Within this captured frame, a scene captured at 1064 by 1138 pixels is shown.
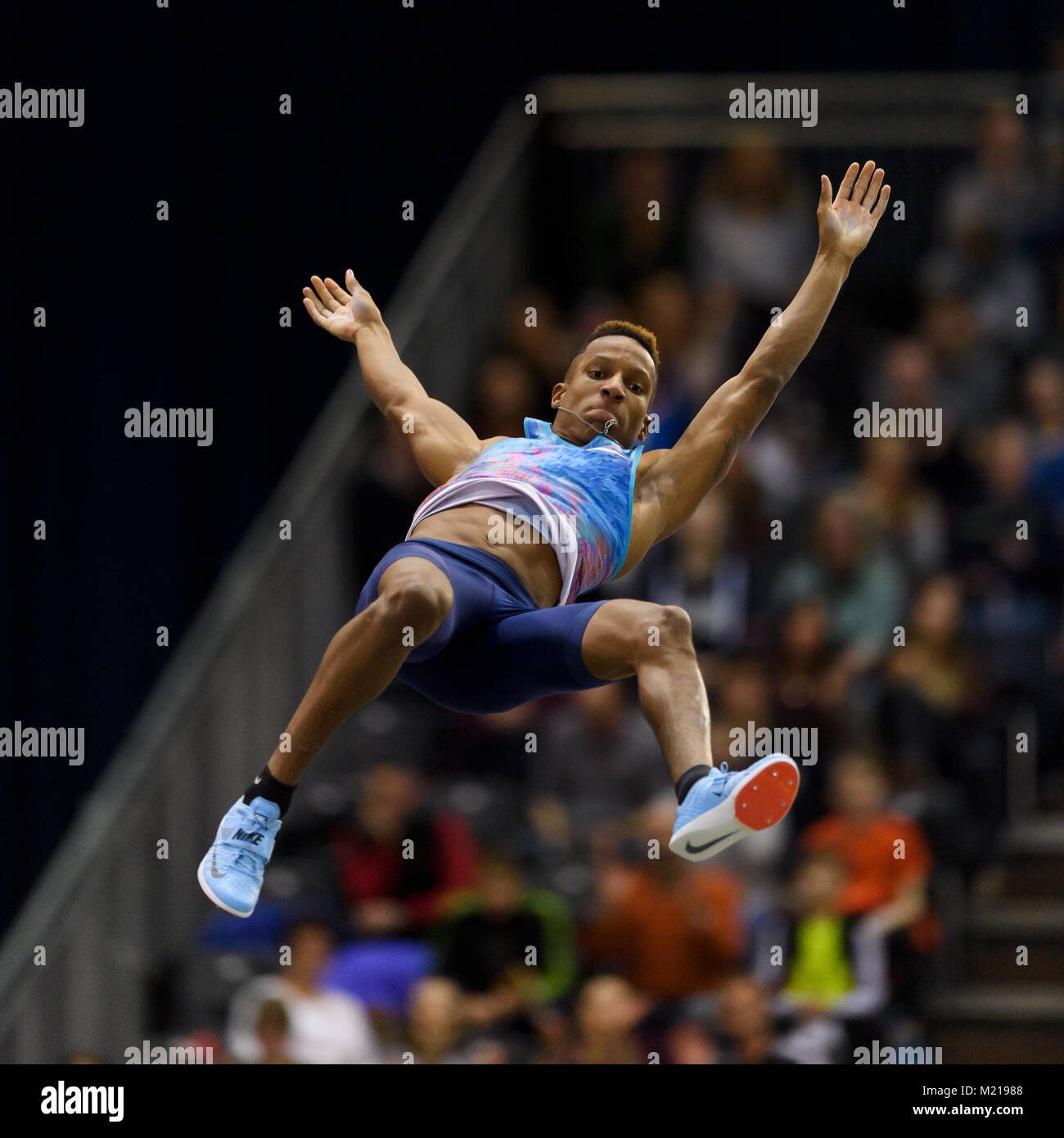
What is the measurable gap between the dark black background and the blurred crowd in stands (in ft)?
3.50

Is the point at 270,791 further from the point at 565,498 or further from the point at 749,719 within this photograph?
the point at 749,719

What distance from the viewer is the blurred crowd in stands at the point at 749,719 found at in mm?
7641

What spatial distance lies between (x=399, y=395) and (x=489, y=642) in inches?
38.3

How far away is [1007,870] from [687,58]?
15.0 ft

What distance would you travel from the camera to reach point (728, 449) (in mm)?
5609

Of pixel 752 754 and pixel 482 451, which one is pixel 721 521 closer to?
pixel 752 754

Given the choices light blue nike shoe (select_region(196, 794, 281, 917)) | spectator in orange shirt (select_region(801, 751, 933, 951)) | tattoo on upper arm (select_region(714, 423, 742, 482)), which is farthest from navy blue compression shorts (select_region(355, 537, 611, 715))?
spectator in orange shirt (select_region(801, 751, 933, 951))

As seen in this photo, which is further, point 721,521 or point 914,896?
point 721,521

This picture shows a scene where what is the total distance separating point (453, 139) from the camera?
10117 mm

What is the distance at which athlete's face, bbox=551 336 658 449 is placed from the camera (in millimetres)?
5637

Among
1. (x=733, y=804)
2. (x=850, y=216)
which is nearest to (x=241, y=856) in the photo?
(x=733, y=804)

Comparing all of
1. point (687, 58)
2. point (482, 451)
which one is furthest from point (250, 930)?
point (687, 58)

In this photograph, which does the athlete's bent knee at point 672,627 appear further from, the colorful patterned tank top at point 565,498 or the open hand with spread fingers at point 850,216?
the open hand with spread fingers at point 850,216

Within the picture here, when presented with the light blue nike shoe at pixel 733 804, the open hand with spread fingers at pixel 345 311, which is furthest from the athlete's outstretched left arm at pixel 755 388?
the light blue nike shoe at pixel 733 804
